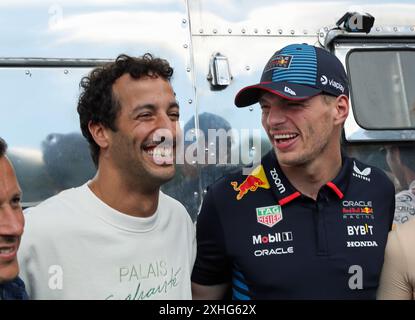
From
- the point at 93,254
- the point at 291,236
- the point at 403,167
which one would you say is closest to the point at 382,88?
the point at 403,167

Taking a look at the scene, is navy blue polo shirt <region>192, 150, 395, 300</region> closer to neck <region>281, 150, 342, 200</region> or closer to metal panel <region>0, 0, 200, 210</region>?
neck <region>281, 150, 342, 200</region>

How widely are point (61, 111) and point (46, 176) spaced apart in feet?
0.96

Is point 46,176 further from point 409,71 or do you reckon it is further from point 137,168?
point 409,71

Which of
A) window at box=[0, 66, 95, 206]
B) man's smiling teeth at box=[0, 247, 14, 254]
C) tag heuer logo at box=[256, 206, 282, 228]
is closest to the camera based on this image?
man's smiling teeth at box=[0, 247, 14, 254]

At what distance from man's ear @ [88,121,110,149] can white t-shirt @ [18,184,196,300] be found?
0.17 metres

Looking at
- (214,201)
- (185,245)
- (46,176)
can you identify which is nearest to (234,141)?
(214,201)

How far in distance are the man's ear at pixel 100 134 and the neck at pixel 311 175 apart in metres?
0.68

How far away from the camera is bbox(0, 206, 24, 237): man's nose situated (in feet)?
5.24

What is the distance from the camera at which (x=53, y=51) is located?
2594 mm

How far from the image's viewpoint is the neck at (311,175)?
2188 millimetres

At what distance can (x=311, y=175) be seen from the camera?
219 cm

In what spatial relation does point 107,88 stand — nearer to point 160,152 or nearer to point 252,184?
point 160,152

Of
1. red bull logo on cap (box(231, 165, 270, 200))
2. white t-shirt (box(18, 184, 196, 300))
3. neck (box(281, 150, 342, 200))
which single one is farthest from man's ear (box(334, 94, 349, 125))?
white t-shirt (box(18, 184, 196, 300))

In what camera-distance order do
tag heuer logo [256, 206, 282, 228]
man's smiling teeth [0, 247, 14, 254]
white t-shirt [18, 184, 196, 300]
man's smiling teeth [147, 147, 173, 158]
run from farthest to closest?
tag heuer logo [256, 206, 282, 228], man's smiling teeth [147, 147, 173, 158], white t-shirt [18, 184, 196, 300], man's smiling teeth [0, 247, 14, 254]
